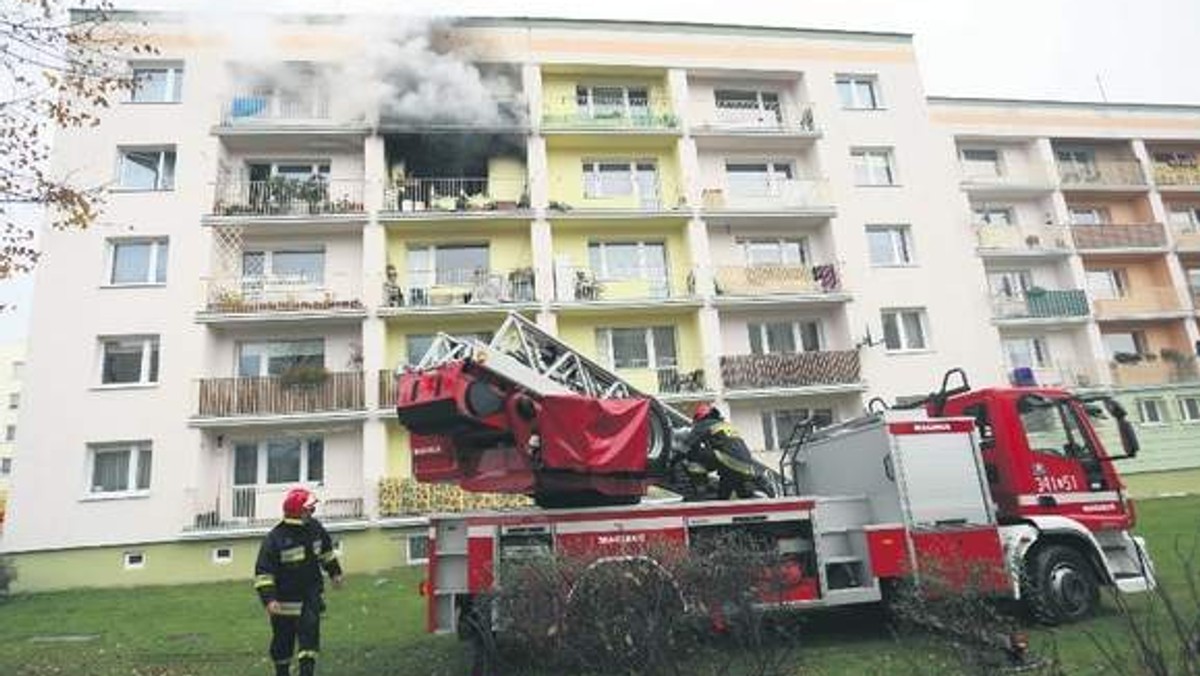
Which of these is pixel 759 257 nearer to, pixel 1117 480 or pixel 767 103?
pixel 767 103

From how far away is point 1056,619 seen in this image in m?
8.26

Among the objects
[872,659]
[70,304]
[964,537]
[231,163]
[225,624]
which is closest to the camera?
[872,659]

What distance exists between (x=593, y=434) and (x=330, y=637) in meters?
5.15

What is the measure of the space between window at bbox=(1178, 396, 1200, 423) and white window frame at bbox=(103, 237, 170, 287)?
105 feet

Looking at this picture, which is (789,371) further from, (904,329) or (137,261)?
(137,261)

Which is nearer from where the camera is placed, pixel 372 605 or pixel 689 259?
pixel 372 605

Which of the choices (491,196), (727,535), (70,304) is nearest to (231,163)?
(70,304)

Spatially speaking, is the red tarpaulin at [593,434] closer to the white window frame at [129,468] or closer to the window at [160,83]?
the white window frame at [129,468]

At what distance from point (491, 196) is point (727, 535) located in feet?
56.0

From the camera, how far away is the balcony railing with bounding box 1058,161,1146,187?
1126 inches

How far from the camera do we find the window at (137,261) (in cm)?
2005

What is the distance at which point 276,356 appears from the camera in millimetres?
20703

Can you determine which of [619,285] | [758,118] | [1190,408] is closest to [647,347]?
[619,285]

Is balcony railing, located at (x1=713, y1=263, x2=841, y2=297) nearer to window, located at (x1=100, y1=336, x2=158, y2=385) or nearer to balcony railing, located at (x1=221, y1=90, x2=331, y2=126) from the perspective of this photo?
Answer: balcony railing, located at (x1=221, y1=90, x2=331, y2=126)
